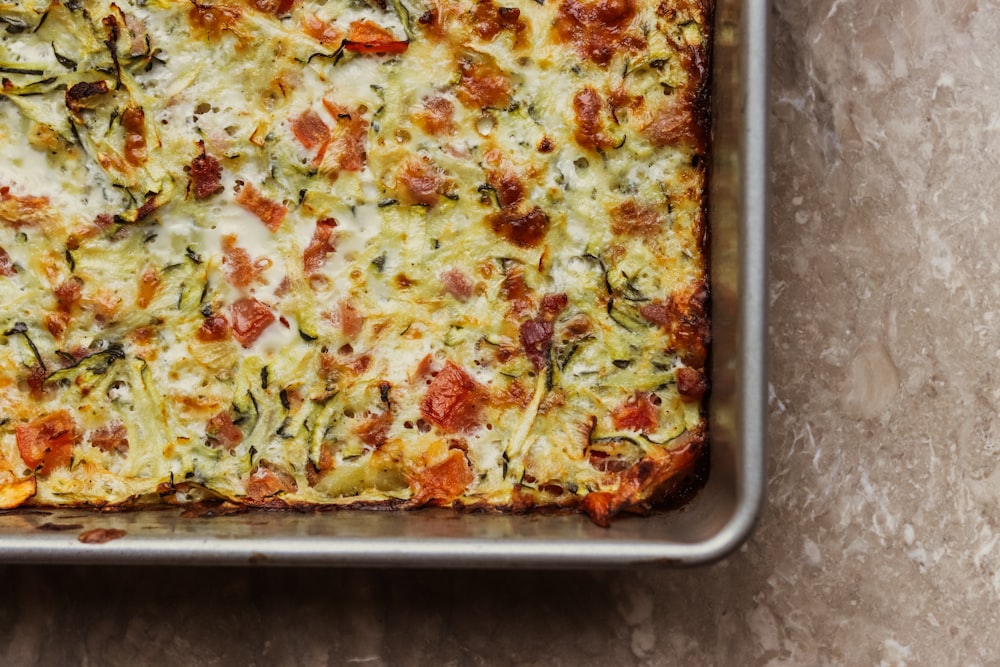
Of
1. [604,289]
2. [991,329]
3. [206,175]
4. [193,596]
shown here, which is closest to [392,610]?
[193,596]

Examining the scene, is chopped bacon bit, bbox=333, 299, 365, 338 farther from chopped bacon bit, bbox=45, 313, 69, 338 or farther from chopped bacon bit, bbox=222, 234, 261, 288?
chopped bacon bit, bbox=45, 313, 69, 338

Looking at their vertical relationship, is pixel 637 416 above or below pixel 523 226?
below

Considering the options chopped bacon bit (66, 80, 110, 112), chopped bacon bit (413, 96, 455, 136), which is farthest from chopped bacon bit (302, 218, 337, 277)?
chopped bacon bit (66, 80, 110, 112)

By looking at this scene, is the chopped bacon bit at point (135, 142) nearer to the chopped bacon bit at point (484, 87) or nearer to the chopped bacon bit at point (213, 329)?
the chopped bacon bit at point (213, 329)

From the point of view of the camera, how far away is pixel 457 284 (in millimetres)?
2414

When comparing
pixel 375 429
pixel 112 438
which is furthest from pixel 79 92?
pixel 375 429

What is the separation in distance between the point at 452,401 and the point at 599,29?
111 centimetres

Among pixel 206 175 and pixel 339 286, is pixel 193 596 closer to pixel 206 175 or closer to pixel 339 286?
pixel 339 286

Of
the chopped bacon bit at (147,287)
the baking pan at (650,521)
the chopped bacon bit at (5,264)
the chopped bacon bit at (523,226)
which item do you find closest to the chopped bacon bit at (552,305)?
the chopped bacon bit at (523,226)

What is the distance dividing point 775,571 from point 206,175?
6.78 feet

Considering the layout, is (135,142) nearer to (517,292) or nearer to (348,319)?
(348,319)

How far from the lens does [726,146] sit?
2.30 metres

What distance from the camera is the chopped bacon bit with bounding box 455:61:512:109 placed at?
2412 mm

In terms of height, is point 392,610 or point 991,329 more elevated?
point 991,329
